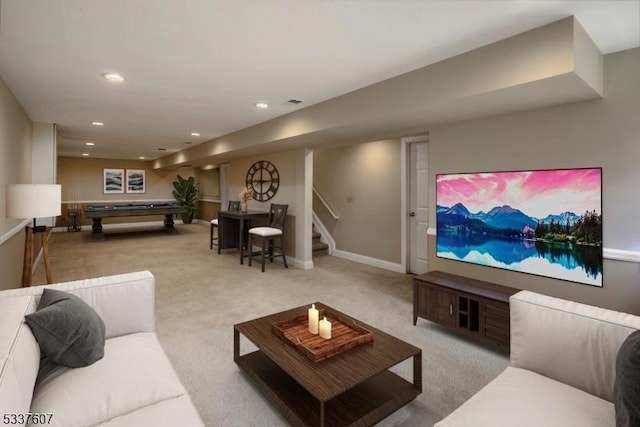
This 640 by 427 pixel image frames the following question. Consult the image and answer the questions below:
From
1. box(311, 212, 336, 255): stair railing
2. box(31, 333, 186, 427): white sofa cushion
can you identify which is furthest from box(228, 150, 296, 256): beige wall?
box(31, 333, 186, 427): white sofa cushion

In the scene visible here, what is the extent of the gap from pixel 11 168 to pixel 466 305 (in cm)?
451

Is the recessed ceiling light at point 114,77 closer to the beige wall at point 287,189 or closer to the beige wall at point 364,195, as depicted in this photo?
the beige wall at point 287,189

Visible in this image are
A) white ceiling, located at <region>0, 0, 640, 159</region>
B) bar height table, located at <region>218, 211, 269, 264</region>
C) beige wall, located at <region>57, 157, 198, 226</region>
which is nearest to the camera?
white ceiling, located at <region>0, 0, 640, 159</region>

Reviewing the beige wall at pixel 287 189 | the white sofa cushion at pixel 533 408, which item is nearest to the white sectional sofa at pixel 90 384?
the white sofa cushion at pixel 533 408

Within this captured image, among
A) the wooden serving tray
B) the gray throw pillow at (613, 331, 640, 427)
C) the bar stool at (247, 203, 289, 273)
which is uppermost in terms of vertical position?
the bar stool at (247, 203, 289, 273)

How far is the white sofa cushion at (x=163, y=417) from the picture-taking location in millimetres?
1178

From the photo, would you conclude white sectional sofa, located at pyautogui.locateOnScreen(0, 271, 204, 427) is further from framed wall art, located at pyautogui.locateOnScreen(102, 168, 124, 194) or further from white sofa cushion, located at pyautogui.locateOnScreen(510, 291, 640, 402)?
framed wall art, located at pyautogui.locateOnScreen(102, 168, 124, 194)

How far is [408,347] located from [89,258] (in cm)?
606

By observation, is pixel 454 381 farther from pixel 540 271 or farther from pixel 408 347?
pixel 540 271

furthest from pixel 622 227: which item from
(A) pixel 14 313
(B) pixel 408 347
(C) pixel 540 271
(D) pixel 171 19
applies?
(A) pixel 14 313

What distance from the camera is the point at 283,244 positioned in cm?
529

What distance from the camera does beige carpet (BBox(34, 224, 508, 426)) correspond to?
76.4 inches

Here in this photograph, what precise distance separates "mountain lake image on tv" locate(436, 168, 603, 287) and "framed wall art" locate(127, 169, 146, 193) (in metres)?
10.5

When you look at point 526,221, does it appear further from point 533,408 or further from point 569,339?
point 533,408
